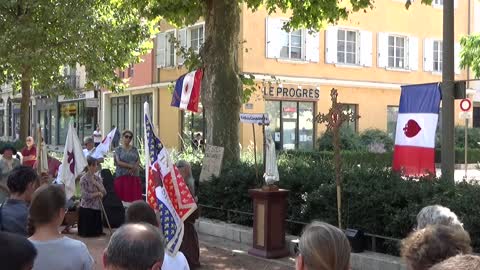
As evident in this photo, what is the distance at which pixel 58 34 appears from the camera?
2145 cm

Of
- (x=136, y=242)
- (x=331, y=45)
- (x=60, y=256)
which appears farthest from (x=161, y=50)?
(x=136, y=242)

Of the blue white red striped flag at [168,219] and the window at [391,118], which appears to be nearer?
the blue white red striped flag at [168,219]

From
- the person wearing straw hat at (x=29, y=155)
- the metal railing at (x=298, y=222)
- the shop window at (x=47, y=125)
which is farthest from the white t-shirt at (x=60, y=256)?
the shop window at (x=47, y=125)

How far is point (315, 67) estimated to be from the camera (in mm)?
30047

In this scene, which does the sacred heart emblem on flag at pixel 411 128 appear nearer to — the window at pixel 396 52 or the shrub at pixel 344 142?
the shrub at pixel 344 142

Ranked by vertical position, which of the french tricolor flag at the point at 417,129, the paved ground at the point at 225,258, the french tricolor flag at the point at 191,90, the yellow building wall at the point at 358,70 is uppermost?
the yellow building wall at the point at 358,70

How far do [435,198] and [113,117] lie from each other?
3359 cm

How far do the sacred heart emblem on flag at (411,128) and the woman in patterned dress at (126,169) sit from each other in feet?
17.0

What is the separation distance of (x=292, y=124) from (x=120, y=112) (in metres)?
13.0

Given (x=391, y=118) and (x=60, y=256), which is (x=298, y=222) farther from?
(x=391, y=118)

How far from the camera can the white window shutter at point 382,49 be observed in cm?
3198

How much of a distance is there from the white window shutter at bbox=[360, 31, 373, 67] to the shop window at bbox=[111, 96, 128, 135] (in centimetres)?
1459

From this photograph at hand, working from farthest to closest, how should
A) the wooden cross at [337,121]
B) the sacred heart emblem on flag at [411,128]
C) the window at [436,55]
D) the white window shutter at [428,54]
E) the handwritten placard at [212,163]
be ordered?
1. the window at [436,55]
2. the white window shutter at [428,54]
3. the handwritten placard at [212,163]
4. the sacred heart emblem on flag at [411,128]
5. the wooden cross at [337,121]

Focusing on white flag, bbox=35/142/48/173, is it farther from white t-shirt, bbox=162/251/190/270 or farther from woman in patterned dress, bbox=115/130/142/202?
white t-shirt, bbox=162/251/190/270
